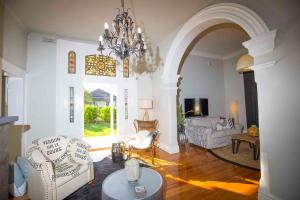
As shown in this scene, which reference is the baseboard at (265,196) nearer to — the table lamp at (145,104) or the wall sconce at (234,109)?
the table lamp at (145,104)

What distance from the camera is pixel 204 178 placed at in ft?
9.56

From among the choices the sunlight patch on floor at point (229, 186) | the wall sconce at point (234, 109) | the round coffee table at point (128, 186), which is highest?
the wall sconce at point (234, 109)

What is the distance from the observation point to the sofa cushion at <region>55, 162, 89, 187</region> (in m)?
2.21

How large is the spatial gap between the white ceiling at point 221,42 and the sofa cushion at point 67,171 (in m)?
4.54

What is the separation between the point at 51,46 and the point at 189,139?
17.0ft

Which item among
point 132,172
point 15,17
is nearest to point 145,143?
point 132,172

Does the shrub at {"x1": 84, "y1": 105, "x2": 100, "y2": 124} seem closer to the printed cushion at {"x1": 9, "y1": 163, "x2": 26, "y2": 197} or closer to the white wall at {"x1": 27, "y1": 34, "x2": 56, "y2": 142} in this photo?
the white wall at {"x1": 27, "y1": 34, "x2": 56, "y2": 142}

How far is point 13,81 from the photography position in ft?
12.7

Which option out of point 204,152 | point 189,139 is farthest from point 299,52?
point 189,139

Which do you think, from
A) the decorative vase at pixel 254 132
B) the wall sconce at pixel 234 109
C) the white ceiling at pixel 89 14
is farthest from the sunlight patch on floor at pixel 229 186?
the wall sconce at pixel 234 109

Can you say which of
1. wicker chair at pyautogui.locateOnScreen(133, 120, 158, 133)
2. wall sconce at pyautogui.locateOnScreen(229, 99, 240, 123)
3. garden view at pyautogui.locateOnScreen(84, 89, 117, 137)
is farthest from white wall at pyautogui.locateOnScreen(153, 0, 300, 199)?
garden view at pyautogui.locateOnScreen(84, 89, 117, 137)

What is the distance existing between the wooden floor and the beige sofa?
633mm

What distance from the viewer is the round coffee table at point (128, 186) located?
1662 millimetres

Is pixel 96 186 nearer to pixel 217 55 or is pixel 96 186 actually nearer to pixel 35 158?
pixel 35 158
